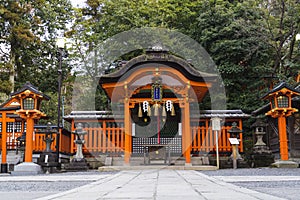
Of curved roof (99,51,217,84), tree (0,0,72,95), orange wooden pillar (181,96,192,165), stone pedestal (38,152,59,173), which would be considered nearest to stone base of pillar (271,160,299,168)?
orange wooden pillar (181,96,192,165)

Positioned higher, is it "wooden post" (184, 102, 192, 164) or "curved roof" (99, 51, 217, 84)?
"curved roof" (99, 51, 217, 84)

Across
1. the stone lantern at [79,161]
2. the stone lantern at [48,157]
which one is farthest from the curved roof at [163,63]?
the stone lantern at [48,157]

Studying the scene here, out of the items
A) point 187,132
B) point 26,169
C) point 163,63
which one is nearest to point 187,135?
point 187,132

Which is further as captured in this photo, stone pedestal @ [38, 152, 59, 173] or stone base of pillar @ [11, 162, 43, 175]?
stone pedestal @ [38, 152, 59, 173]

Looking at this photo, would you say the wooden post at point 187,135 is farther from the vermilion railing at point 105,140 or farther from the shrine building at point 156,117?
the vermilion railing at point 105,140

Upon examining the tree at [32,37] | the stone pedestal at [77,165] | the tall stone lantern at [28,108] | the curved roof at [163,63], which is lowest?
the stone pedestal at [77,165]

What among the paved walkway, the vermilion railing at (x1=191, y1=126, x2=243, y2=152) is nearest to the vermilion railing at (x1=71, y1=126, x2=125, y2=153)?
the vermilion railing at (x1=191, y1=126, x2=243, y2=152)

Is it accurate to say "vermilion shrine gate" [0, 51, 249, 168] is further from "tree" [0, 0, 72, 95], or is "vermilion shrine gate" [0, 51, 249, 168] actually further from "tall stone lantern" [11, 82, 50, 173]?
"tree" [0, 0, 72, 95]

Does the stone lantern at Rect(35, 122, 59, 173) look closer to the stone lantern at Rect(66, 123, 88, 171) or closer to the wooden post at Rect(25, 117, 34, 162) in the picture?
the stone lantern at Rect(66, 123, 88, 171)

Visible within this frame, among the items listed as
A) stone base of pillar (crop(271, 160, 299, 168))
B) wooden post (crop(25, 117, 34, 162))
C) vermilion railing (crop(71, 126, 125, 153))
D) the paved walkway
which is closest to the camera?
the paved walkway

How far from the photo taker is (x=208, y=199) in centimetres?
312

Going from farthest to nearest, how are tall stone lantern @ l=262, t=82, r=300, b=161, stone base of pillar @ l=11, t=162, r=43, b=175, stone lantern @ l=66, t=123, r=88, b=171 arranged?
stone lantern @ l=66, t=123, r=88, b=171
tall stone lantern @ l=262, t=82, r=300, b=161
stone base of pillar @ l=11, t=162, r=43, b=175

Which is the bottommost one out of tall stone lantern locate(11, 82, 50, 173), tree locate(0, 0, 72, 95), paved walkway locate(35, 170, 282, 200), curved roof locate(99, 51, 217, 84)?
paved walkway locate(35, 170, 282, 200)

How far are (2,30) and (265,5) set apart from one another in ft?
50.8
